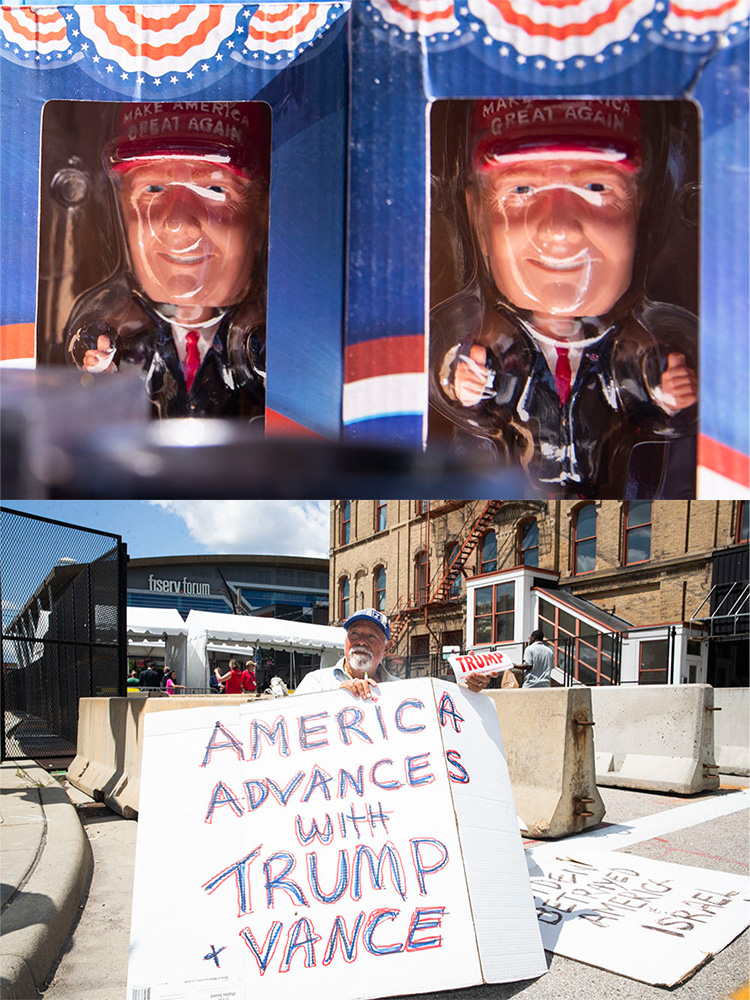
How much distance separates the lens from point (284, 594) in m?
69.4

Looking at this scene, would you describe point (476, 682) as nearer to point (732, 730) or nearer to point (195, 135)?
point (732, 730)

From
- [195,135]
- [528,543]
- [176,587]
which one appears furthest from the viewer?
[176,587]

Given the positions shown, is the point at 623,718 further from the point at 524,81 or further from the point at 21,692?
the point at 524,81

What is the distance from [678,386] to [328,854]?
1195 centimetres

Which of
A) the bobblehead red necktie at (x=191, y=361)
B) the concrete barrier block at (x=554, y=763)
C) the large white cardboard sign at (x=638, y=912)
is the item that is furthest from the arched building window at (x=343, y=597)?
the large white cardboard sign at (x=638, y=912)

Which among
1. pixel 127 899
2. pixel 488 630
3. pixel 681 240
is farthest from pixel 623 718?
pixel 488 630

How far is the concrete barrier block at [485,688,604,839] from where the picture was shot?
5.89 meters

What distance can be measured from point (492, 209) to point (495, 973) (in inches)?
504

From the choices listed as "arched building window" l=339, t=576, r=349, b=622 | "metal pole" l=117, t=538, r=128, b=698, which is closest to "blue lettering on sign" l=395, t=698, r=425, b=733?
"metal pole" l=117, t=538, r=128, b=698

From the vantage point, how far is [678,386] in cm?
1316

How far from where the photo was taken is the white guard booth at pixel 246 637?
20031mm

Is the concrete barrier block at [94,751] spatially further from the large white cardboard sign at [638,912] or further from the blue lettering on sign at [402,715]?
the blue lettering on sign at [402,715]

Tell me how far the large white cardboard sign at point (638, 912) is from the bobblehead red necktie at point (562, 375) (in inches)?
376

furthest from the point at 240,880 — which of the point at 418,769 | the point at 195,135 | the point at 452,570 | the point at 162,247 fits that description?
the point at 452,570
